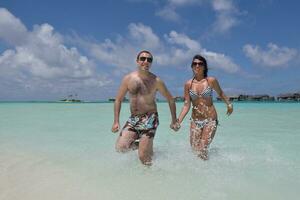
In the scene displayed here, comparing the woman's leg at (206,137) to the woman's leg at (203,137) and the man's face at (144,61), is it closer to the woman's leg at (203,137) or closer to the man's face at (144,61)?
the woman's leg at (203,137)

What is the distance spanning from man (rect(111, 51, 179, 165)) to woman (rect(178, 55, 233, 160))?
575 millimetres

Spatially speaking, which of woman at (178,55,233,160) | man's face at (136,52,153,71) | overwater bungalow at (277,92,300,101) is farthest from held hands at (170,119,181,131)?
overwater bungalow at (277,92,300,101)

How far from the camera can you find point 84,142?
7.71 m

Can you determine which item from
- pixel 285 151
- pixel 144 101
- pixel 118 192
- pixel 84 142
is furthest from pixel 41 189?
pixel 285 151

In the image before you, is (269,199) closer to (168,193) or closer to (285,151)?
(168,193)

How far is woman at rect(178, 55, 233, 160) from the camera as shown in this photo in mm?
5398

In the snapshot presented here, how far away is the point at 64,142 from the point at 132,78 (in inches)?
133

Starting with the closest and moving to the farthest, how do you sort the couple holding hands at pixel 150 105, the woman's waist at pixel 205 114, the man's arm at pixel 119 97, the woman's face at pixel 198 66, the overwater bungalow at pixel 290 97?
the couple holding hands at pixel 150 105 < the man's arm at pixel 119 97 < the woman's face at pixel 198 66 < the woman's waist at pixel 205 114 < the overwater bungalow at pixel 290 97

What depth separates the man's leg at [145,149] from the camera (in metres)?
4.96

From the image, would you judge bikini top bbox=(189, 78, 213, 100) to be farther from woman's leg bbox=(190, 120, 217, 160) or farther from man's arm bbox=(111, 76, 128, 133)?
man's arm bbox=(111, 76, 128, 133)

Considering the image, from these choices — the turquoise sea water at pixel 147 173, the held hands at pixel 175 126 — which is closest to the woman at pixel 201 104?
the held hands at pixel 175 126

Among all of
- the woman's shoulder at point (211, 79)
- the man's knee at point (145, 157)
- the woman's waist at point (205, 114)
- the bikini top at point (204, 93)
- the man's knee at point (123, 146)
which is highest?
the woman's shoulder at point (211, 79)

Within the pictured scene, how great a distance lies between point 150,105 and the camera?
203 inches

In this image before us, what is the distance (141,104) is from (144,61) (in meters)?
0.69
